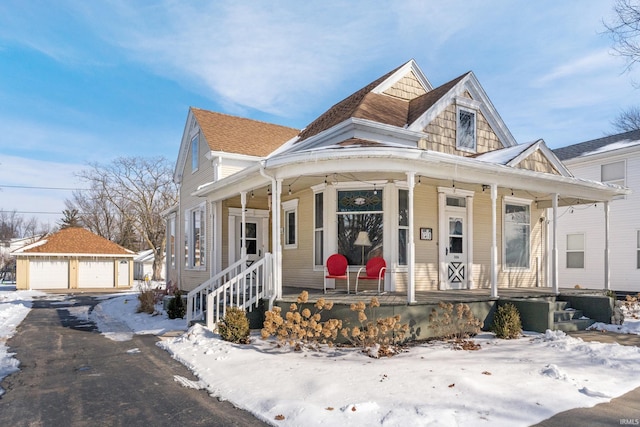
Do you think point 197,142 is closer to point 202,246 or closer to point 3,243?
point 202,246

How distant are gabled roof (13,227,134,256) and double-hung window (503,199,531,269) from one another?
25.0m

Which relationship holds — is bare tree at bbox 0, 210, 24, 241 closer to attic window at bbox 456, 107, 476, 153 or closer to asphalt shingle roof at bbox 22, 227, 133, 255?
asphalt shingle roof at bbox 22, 227, 133, 255

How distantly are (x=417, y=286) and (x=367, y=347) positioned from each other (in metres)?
3.71

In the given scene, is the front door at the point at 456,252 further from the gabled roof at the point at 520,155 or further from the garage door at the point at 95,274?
the garage door at the point at 95,274

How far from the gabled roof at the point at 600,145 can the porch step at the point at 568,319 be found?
9.05 m

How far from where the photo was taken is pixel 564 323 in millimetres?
9109

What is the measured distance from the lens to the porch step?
29.7 ft

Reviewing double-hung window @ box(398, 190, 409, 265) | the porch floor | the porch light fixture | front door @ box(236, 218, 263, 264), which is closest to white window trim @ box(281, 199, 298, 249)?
front door @ box(236, 218, 263, 264)

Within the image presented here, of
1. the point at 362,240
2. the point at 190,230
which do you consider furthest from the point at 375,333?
the point at 190,230

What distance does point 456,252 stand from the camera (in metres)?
11.3

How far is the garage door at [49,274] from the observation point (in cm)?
2803

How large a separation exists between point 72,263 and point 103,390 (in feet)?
87.8

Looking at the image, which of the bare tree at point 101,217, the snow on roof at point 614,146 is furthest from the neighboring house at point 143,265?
the snow on roof at point 614,146

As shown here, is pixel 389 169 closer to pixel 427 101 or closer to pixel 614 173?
pixel 427 101
